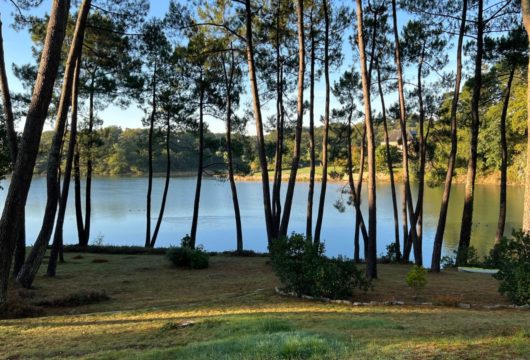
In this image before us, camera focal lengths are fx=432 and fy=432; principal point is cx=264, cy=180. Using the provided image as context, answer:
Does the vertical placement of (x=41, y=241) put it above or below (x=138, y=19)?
below

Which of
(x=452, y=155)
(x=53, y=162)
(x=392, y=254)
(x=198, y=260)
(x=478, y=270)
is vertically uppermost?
(x=452, y=155)

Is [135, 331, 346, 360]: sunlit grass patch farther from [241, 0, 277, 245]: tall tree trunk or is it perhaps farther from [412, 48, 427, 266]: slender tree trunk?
[412, 48, 427, 266]: slender tree trunk

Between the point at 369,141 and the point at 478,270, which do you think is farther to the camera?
the point at 478,270

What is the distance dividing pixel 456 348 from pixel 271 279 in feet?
18.9

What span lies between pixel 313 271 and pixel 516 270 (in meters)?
2.57

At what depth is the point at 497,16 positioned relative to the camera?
36.8 feet

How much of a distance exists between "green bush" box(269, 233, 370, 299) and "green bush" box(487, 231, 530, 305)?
70.1 inches

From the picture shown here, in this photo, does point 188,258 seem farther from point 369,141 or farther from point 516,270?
point 516,270

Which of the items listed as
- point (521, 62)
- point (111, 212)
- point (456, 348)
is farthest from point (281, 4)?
point (111, 212)

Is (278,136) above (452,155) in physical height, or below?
above

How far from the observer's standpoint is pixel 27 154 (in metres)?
5.63

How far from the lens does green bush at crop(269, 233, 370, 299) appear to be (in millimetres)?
6039

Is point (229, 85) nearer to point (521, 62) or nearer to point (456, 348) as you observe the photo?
point (521, 62)

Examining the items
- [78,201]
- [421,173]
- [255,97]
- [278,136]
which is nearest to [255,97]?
[255,97]
